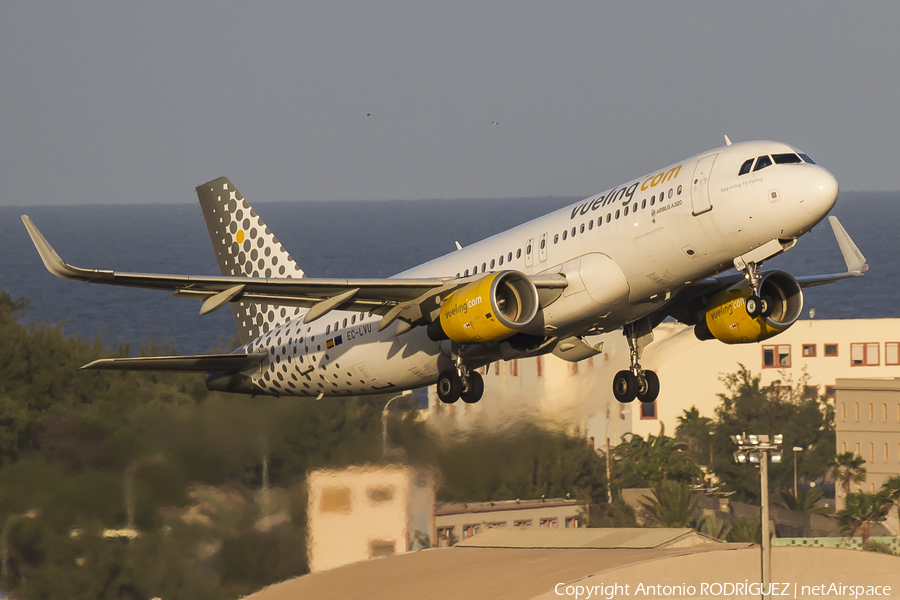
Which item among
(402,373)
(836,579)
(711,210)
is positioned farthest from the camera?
(836,579)

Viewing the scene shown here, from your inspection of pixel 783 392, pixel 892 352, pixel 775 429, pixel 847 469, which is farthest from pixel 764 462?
pixel 892 352

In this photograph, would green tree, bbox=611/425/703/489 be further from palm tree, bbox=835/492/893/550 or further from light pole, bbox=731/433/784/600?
light pole, bbox=731/433/784/600

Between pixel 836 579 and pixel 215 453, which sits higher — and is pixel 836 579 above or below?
below

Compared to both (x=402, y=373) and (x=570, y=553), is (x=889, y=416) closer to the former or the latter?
(x=570, y=553)

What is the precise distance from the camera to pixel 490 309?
27875 millimetres

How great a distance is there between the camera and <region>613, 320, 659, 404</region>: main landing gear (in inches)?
1291

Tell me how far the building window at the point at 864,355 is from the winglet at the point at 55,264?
70.9 m

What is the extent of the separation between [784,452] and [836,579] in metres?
26.7

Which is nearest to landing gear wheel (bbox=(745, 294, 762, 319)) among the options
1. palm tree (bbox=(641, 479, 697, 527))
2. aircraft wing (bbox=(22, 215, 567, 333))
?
aircraft wing (bbox=(22, 215, 567, 333))

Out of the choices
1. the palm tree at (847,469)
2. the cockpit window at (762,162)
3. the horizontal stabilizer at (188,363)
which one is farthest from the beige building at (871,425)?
the cockpit window at (762,162)

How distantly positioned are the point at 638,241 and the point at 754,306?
3252 millimetres

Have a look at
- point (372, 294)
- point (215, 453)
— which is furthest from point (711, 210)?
point (215, 453)

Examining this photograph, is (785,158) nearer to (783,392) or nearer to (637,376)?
(637,376)

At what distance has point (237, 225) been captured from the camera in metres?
40.6
